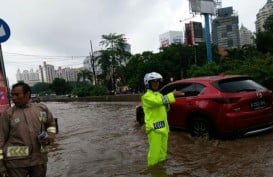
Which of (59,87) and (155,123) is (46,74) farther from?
Result: (155,123)

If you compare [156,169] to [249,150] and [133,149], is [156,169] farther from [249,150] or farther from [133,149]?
[133,149]

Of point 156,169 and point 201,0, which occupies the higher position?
point 201,0

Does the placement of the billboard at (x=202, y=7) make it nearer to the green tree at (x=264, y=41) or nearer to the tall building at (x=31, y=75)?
the green tree at (x=264, y=41)

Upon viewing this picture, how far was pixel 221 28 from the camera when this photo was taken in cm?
12475

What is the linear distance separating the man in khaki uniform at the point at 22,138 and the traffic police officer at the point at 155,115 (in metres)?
2.21

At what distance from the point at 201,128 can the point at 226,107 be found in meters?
0.85

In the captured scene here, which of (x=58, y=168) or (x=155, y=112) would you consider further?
(x=58, y=168)

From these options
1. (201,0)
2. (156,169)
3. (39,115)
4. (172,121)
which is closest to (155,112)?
(156,169)

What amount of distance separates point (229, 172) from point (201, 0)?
61587mm

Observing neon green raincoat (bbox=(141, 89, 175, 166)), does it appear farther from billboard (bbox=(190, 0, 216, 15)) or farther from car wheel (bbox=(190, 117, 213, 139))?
billboard (bbox=(190, 0, 216, 15))

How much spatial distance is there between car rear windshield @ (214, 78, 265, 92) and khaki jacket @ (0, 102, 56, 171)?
5.19m

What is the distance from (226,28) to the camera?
123m

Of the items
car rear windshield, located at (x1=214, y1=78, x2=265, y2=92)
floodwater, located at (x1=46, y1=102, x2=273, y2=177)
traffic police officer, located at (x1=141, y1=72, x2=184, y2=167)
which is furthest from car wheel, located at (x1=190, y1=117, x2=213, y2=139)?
traffic police officer, located at (x1=141, y1=72, x2=184, y2=167)

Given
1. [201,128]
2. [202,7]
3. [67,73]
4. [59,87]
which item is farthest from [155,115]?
[67,73]
